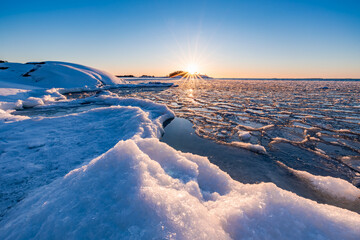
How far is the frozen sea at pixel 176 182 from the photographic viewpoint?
1120 millimetres

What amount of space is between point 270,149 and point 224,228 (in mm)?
2492

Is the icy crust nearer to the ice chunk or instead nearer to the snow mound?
the ice chunk

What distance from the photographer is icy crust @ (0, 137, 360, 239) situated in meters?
1.06

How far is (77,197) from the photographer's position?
51.1 inches

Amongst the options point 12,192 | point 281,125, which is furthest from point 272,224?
point 281,125

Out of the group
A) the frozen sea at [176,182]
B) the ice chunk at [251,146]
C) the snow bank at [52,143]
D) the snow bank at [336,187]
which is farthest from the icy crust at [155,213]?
the ice chunk at [251,146]

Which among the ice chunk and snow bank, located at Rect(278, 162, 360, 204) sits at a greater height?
the ice chunk

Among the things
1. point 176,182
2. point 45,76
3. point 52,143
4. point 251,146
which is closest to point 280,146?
point 251,146

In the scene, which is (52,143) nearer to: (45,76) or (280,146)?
(280,146)

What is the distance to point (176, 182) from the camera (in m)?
1.60

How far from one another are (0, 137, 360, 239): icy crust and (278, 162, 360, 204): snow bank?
0.88m

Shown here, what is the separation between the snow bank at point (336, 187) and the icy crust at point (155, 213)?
0.88 meters

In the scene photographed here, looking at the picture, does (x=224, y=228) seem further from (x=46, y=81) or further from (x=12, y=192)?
(x=46, y=81)

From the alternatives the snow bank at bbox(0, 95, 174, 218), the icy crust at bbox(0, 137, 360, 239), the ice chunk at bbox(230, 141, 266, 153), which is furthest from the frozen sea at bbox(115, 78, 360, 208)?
the snow bank at bbox(0, 95, 174, 218)
